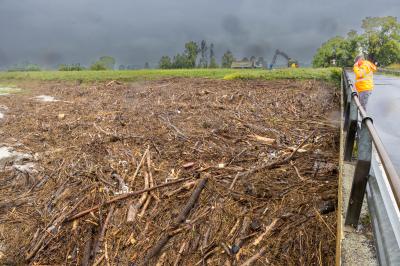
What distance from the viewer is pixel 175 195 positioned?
14.5ft

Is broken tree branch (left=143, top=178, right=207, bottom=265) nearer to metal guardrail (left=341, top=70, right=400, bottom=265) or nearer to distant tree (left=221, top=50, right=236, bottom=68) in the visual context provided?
metal guardrail (left=341, top=70, right=400, bottom=265)

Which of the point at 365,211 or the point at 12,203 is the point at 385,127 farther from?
the point at 12,203

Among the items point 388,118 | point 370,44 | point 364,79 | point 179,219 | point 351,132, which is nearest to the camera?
point 179,219

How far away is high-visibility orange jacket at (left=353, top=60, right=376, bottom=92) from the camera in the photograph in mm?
8422

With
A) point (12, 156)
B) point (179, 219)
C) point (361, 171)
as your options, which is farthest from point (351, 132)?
point (12, 156)

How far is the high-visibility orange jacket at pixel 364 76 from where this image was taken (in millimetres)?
8422

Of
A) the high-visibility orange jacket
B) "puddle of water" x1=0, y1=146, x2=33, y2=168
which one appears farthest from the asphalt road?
"puddle of water" x1=0, y1=146, x2=33, y2=168

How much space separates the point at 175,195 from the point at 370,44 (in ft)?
230

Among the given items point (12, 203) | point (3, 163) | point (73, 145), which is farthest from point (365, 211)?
point (3, 163)

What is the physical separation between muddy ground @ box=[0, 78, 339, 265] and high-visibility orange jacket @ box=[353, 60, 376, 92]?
196 cm

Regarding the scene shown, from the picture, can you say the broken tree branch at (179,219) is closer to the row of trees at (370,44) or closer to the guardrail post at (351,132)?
the guardrail post at (351,132)

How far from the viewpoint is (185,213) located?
13.1ft

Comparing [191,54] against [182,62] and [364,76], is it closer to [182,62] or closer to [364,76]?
[182,62]

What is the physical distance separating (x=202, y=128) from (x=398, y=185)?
19.9 feet
